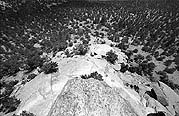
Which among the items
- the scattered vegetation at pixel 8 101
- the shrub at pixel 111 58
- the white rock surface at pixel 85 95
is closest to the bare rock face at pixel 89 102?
the white rock surface at pixel 85 95

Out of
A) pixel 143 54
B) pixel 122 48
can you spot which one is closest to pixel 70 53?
pixel 122 48

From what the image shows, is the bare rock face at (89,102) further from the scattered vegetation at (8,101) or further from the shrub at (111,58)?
the shrub at (111,58)

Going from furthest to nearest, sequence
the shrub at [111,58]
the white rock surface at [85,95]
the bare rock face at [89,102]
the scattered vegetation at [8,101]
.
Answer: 1. the shrub at [111,58]
2. the scattered vegetation at [8,101]
3. the white rock surface at [85,95]
4. the bare rock face at [89,102]

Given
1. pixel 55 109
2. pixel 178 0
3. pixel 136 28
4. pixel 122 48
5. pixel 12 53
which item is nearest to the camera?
pixel 55 109

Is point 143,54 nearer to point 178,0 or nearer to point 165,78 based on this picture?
point 165,78

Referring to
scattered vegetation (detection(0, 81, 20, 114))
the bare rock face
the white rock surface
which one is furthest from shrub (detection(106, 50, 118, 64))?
scattered vegetation (detection(0, 81, 20, 114))

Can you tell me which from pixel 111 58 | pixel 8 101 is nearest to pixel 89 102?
pixel 8 101

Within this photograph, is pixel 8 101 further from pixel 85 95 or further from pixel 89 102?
pixel 89 102

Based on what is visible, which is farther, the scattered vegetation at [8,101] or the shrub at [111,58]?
the shrub at [111,58]
